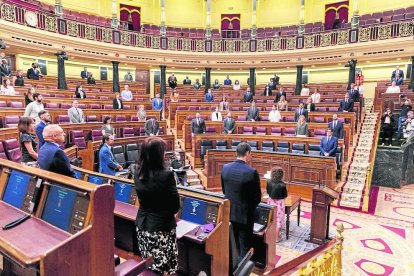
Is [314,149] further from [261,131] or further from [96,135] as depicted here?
[96,135]

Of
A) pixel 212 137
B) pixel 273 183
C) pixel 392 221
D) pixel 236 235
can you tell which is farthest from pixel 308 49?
pixel 236 235

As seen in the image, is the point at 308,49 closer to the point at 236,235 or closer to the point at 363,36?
the point at 363,36

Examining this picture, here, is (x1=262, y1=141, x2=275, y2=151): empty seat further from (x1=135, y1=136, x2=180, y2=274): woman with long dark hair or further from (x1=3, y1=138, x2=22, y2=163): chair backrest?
(x1=135, y1=136, x2=180, y2=274): woman with long dark hair

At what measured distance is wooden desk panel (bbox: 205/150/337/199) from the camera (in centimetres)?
513

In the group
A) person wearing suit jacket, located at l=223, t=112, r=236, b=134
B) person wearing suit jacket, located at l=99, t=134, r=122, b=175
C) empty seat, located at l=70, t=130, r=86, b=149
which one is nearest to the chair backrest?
person wearing suit jacket, located at l=99, t=134, r=122, b=175

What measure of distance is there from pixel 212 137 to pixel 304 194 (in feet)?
7.73

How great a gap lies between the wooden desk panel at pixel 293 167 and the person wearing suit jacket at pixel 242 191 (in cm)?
330

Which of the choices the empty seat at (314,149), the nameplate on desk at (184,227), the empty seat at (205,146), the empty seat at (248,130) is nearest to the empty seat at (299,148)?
the empty seat at (314,149)

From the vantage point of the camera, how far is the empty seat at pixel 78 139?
217 inches

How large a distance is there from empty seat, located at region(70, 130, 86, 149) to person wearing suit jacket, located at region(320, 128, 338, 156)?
461cm

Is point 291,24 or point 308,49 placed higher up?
point 291,24

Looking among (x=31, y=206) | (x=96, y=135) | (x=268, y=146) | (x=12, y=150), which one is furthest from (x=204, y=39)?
(x=31, y=206)

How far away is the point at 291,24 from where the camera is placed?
1435cm

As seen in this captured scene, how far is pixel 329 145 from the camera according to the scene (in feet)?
17.6
